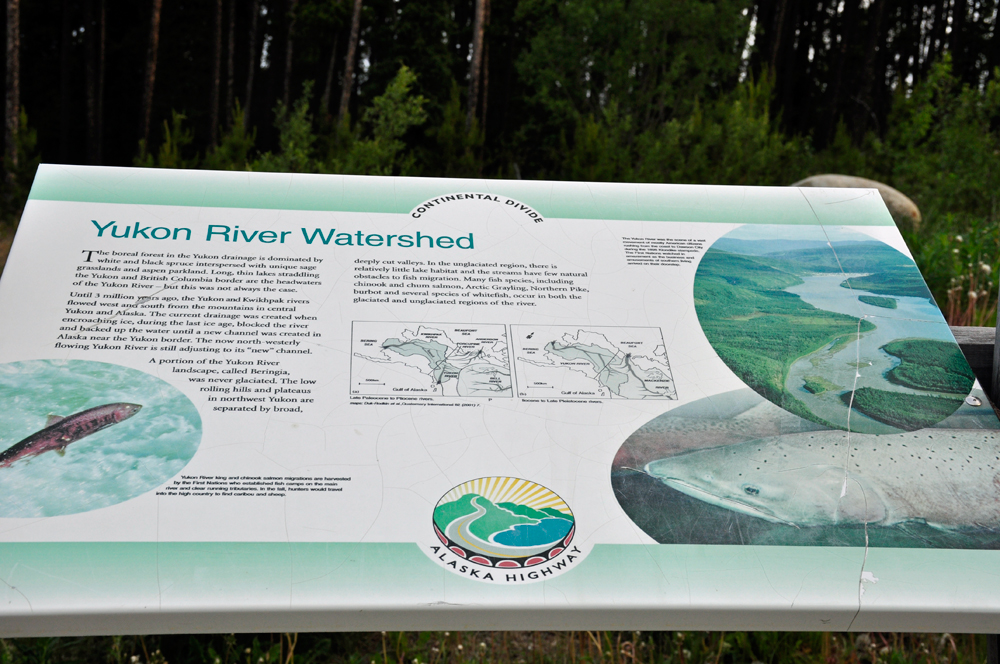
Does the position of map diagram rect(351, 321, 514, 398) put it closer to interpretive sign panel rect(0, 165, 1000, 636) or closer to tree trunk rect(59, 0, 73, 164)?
interpretive sign panel rect(0, 165, 1000, 636)

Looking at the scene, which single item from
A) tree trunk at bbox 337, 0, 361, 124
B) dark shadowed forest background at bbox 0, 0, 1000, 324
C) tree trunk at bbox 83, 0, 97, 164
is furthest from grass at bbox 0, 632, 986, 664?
tree trunk at bbox 83, 0, 97, 164

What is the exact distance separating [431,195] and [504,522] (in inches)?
37.1

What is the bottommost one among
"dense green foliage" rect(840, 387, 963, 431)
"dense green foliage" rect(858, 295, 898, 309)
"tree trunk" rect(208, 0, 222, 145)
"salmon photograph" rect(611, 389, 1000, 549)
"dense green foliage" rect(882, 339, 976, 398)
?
"salmon photograph" rect(611, 389, 1000, 549)

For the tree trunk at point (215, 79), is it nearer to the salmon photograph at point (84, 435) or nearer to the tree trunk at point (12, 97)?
the tree trunk at point (12, 97)

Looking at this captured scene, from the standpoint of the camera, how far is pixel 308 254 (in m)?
1.71

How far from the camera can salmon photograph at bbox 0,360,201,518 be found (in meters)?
1.28

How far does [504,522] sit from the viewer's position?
4.24 ft

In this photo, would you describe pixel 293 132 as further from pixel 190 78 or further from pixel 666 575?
pixel 666 575

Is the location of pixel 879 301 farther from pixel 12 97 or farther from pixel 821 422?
pixel 12 97

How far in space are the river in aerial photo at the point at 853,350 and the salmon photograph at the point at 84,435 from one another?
1319mm

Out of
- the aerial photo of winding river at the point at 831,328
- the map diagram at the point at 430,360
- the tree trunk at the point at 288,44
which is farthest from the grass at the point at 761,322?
the tree trunk at the point at 288,44

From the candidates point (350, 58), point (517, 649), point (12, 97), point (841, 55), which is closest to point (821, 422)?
point (517, 649)

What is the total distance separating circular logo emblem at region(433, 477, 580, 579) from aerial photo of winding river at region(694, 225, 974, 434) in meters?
0.58

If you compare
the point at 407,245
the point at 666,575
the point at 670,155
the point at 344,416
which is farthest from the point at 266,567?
the point at 670,155
